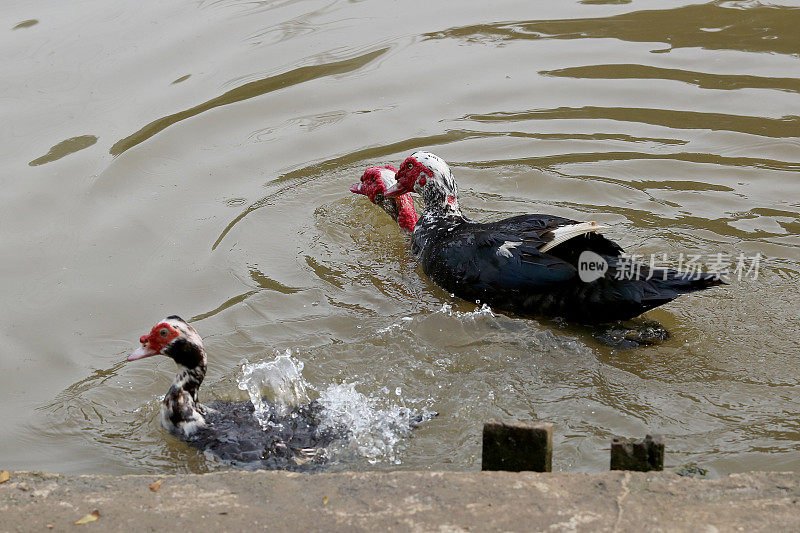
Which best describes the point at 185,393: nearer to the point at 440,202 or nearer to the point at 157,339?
the point at 157,339

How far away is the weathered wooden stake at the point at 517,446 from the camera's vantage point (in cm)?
354

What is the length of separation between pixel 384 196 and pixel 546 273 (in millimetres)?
1854

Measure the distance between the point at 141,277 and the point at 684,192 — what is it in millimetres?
3880

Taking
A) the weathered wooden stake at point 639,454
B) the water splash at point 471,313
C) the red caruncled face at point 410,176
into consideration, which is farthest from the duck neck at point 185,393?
the red caruncled face at point 410,176

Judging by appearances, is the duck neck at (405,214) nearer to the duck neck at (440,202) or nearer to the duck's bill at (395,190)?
the duck's bill at (395,190)

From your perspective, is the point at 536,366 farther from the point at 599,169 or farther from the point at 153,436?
the point at 599,169

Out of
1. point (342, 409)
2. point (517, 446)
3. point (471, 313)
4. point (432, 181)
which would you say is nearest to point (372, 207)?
point (432, 181)

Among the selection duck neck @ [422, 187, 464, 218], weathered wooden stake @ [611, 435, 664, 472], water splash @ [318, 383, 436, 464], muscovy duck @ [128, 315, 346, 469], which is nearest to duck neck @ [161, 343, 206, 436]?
muscovy duck @ [128, 315, 346, 469]

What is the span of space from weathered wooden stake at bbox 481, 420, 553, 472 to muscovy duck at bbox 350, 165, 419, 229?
3.70 metres

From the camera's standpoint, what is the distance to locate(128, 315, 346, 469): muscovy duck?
4.66m

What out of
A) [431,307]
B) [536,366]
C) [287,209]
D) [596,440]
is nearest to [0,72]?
[287,209]

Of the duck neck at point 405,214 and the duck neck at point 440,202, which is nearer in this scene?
the duck neck at point 440,202

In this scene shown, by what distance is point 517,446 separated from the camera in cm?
360

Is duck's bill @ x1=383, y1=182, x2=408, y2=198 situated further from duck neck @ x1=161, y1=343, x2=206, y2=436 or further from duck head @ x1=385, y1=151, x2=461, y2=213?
duck neck @ x1=161, y1=343, x2=206, y2=436
